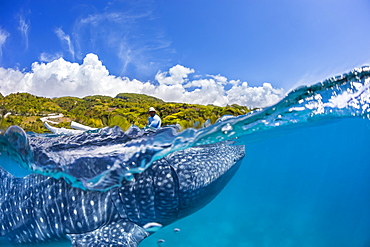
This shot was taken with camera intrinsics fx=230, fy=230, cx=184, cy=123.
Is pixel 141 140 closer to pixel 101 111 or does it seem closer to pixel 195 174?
pixel 195 174

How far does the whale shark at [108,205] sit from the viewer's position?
3.78 m

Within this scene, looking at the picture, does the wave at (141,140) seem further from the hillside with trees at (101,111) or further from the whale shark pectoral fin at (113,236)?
the whale shark pectoral fin at (113,236)

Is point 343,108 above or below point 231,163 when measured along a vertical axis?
above

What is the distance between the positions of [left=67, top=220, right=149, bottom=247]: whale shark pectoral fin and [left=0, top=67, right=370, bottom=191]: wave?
0.77m

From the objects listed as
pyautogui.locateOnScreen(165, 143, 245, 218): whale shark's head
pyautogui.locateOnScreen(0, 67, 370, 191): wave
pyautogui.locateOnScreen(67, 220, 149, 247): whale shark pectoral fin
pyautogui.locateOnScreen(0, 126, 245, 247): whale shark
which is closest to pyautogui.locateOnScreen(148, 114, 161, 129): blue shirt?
pyautogui.locateOnScreen(0, 67, 370, 191): wave

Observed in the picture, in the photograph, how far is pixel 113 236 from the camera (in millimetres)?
3488

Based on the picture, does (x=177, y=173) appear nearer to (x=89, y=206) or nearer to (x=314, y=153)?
(x=89, y=206)

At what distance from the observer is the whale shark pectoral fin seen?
3396mm

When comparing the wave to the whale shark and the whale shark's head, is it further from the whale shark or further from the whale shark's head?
the whale shark's head

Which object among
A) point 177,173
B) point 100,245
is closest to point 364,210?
point 177,173

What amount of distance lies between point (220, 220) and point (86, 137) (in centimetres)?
958

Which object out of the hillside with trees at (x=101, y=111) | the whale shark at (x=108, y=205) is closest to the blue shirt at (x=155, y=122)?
the hillside with trees at (x=101, y=111)

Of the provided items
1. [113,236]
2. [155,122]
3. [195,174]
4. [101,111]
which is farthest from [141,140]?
[101,111]

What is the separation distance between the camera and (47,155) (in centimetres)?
468
